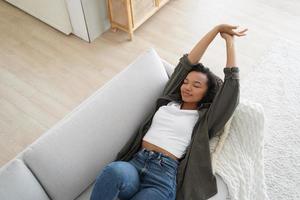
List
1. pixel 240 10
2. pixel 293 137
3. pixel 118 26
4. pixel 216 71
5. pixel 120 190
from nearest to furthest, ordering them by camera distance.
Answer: pixel 120 190 → pixel 293 137 → pixel 216 71 → pixel 118 26 → pixel 240 10

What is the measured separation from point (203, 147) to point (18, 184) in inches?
29.8

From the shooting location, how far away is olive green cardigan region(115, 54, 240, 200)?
138cm

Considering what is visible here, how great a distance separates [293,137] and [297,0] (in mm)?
1315

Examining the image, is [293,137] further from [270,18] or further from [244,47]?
[270,18]

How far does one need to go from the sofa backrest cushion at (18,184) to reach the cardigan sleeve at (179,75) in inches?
28.0

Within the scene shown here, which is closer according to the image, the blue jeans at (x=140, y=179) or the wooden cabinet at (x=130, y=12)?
the blue jeans at (x=140, y=179)

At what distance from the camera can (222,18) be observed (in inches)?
102

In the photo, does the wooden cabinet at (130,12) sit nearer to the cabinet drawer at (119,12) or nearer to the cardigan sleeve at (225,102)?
the cabinet drawer at (119,12)

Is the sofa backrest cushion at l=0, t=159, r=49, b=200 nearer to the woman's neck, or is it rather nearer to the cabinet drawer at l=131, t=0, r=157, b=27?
the woman's neck

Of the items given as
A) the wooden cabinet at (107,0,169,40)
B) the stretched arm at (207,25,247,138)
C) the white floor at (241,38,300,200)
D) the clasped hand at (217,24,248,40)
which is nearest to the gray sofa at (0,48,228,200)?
the stretched arm at (207,25,247,138)

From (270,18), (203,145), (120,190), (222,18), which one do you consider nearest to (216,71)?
(222,18)

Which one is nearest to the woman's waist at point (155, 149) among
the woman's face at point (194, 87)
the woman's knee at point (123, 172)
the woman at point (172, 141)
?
the woman at point (172, 141)

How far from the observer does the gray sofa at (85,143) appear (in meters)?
1.33

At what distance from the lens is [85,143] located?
143 centimetres
